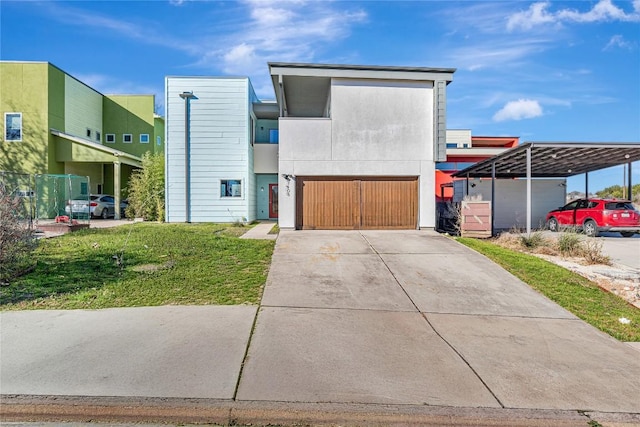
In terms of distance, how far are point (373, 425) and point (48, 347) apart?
378cm

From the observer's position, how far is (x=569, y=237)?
10.7 meters

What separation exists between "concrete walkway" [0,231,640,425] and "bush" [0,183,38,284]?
2008mm

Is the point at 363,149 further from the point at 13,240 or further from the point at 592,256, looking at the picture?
the point at 13,240

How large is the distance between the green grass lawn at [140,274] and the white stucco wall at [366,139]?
3842 mm

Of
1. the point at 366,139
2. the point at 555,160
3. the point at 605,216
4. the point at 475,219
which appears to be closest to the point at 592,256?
the point at 475,219

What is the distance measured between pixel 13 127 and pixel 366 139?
63.9 ft

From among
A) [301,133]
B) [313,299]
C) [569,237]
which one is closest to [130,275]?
[313,299]

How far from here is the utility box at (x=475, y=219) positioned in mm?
13742

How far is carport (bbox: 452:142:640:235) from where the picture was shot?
1300 cm

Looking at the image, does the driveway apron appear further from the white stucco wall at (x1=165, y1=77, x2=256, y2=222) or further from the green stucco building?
the green stucco building

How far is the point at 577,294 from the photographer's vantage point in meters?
6.91

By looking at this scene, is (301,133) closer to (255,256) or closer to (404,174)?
(404,174)

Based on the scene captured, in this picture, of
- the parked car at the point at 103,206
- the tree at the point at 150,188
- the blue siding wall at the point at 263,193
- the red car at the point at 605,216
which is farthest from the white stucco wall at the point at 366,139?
the parked car at the point at 103,206

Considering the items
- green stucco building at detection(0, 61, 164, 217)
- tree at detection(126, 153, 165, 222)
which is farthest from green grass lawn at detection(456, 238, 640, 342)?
green stucco building at detection(0, 61, 164, 217)
